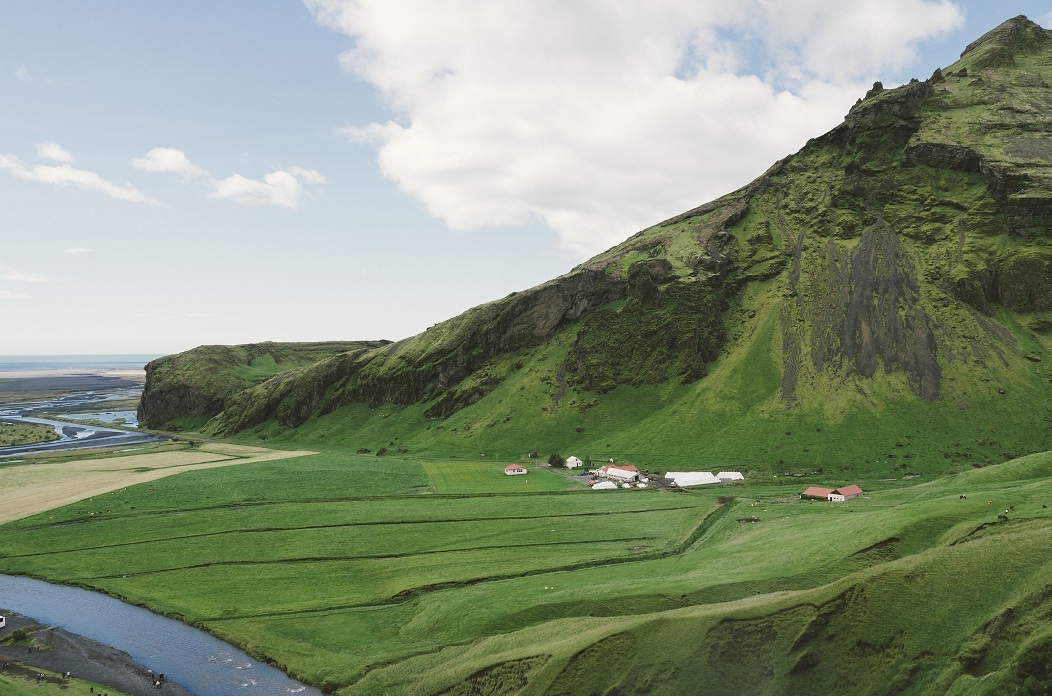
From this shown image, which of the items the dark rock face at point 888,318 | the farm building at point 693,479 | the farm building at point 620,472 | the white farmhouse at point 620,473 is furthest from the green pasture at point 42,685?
the dark rock face at point 888,318

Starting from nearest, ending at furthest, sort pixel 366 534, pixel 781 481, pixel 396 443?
pixel 366 534 → pixel 781 481 → pixel 396 443

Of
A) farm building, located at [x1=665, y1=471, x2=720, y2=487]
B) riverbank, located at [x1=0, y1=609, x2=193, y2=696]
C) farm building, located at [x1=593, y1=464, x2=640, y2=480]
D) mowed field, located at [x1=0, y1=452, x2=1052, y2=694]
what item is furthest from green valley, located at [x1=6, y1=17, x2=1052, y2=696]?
farm building, located at [x1=593, y1=464, x2=640, y2=480]

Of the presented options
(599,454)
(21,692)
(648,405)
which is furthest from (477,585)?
(648,405)

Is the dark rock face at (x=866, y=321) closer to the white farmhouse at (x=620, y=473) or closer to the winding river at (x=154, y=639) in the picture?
the white farmhouse at (x=620, y=473)

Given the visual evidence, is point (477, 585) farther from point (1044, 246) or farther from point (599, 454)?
point (1044, 246)

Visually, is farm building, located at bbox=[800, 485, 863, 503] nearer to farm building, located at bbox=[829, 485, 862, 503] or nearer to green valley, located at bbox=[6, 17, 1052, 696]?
farm building, located at bbox=[829, 485, 862, 503]
